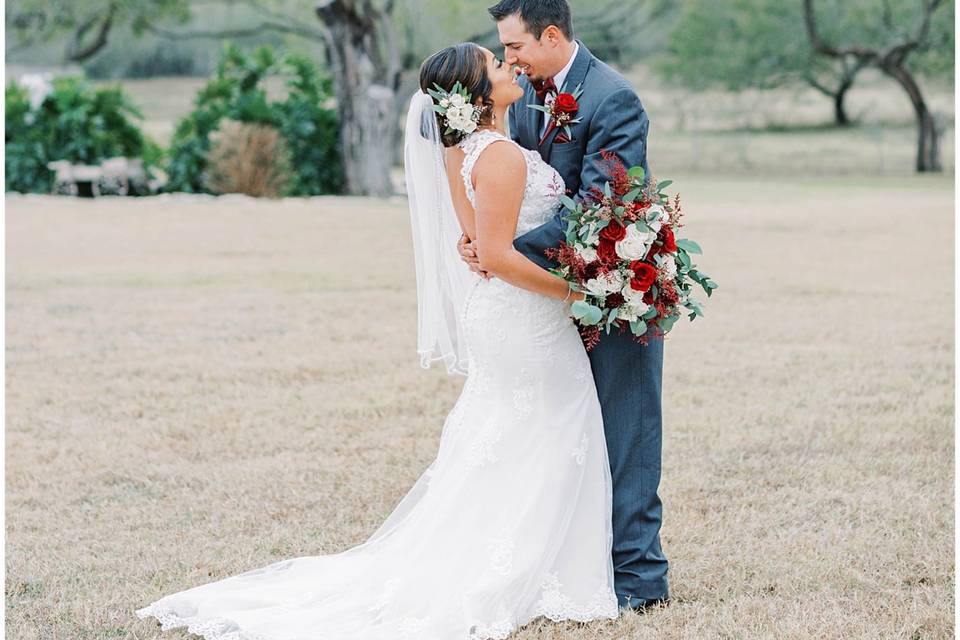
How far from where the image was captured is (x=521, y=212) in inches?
154

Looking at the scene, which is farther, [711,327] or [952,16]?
[952,16]

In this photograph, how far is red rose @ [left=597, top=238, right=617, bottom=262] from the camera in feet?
12.3

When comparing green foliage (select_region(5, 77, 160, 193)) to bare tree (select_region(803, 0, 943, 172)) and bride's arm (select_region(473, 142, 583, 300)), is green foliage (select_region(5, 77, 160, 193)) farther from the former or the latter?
bride's arm (select_region(473, 142, 583, 300))

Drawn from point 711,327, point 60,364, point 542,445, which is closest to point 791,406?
point 711,327

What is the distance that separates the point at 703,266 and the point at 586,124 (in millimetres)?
9521

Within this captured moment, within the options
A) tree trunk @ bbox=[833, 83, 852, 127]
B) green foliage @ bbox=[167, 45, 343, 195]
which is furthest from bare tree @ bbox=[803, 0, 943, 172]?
green foliage @ bbox=[167, 45, 343, 195]

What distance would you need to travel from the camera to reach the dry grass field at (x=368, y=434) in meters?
4.45

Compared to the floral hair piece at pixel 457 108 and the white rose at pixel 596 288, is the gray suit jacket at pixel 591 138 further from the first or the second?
the floral hair piece at pixel 457 108

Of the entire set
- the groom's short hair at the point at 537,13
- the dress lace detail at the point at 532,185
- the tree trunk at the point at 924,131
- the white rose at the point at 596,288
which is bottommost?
the white rose at the point at 596,288

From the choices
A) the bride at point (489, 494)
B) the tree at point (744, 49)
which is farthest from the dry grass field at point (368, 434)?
the tree at point (744, 49)

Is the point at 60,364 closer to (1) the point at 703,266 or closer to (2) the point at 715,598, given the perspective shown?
(2) the point at 715,598

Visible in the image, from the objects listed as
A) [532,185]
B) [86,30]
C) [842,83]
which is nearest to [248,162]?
[532,185]

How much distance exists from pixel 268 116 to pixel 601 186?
722 inches

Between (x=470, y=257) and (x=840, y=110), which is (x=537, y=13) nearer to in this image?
(x=470, y=257)
